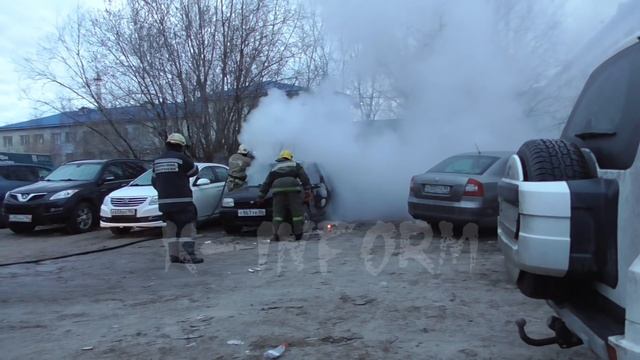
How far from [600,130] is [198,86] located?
14010mm

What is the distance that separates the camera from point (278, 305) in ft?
16.9

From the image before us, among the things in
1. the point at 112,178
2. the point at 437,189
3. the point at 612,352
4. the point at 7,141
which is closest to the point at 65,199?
the point at 112,178

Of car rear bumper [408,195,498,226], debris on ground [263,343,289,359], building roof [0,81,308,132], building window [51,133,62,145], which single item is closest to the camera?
debris on ground [263,343,289,359]

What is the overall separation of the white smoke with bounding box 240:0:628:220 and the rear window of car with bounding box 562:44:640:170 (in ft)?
18.9

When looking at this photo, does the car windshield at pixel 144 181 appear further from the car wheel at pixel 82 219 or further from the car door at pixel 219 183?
the car door at pixel 219 183

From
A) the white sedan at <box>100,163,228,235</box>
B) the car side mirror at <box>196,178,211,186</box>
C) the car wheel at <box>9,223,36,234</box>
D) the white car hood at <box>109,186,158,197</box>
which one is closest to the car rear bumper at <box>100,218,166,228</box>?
the white sedan at <box>100,163,228,235</box>

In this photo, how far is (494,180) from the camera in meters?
8.24

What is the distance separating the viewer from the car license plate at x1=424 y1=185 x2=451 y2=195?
27.5 feet

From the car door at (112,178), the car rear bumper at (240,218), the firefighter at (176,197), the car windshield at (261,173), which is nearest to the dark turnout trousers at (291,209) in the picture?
the car rear bumper at (240,218)

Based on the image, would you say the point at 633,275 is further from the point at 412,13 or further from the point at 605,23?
the point at 412,13

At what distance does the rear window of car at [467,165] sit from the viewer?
854 centimetres

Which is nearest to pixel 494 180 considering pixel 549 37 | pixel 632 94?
pixel 549 37

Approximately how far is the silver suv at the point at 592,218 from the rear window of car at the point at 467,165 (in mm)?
5726

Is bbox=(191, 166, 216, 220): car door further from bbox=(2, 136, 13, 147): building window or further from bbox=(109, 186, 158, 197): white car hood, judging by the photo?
bbox=(2, 136, 13, 147): building window
